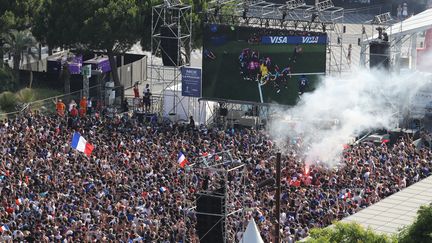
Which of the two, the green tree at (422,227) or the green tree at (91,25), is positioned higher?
the green tree at (91,25)

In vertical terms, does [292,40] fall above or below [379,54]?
above

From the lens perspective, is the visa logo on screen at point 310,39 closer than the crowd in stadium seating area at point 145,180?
No

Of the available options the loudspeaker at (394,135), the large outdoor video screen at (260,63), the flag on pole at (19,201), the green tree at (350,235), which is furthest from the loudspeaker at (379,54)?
the green tree at (350,235)

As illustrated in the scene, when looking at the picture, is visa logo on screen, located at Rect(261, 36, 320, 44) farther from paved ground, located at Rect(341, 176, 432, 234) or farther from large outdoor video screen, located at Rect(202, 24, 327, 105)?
paved ground, located at Rect(341, 176, 432, 234)

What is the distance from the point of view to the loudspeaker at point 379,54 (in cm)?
5675

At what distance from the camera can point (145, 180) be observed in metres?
46.2

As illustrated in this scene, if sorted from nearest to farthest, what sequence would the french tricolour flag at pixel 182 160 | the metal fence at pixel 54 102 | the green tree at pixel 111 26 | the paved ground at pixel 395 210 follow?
1. the paved ground at pixel 395 210
2. the french tricolour flag at pixel 182 160
3. the metal fence at pixel 54 102
4. the green tree at pixel 111 26

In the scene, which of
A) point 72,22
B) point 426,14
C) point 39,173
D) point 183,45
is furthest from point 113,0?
point 39,173

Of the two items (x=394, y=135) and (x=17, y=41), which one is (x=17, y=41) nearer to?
(x=17, y=41)

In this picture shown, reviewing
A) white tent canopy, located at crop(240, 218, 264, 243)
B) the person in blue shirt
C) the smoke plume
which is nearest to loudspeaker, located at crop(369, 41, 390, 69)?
the smoke plume

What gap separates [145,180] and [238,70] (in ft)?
42.6

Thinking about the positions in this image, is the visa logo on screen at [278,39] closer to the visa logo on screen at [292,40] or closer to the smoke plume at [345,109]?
the visa logo on screen at [292,40]

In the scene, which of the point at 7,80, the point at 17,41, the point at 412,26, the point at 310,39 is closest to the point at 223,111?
the point at 310,39

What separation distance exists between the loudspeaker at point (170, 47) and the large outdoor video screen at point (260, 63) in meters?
1.34
